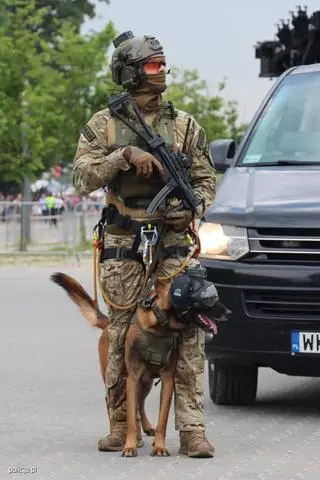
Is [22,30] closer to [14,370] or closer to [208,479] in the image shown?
[14,370]

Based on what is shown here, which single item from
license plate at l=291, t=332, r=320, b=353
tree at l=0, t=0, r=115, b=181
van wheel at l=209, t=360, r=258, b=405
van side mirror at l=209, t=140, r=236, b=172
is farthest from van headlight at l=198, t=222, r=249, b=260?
tree at l=0, t=0, r=115, b=181

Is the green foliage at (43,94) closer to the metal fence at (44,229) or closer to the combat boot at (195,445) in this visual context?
the metal fence at (44,229)

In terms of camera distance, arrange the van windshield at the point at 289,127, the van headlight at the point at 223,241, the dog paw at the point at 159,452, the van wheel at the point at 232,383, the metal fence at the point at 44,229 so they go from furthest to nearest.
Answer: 1. the metal fence at the point at 44,229
2. the van windshield at the point at 289,127
3. the van wheel at the point at 232,383
4. the van headlight at the point at 223,241
5. the dog paw at the point at 159,452

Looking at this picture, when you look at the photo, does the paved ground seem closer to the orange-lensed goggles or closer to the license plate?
the license plate

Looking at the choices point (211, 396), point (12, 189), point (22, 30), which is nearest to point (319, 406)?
point (211, 396)

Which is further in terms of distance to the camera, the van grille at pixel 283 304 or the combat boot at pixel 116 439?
the van grille at pixel 283 304

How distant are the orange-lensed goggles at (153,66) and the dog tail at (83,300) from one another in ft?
3.88

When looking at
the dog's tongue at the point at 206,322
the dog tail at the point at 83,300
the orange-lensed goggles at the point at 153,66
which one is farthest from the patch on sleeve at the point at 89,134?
the dog's tongue at the point at 206,322

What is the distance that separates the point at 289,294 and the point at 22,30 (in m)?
30.6

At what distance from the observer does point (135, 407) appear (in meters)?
7.81

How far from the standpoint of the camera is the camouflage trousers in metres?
7.88

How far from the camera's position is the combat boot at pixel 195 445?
784 centimetres

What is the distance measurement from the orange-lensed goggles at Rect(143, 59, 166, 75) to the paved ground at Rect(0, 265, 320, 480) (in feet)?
5.90

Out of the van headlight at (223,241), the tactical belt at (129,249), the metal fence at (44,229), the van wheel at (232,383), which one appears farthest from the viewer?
the metal fence at (44,229)
